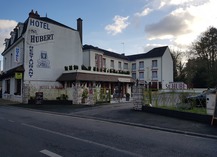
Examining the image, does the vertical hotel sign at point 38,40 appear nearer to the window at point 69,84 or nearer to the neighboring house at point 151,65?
the window at point 69,84

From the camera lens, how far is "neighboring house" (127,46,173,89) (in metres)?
46.7

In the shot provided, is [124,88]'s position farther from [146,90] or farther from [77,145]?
[77,145]

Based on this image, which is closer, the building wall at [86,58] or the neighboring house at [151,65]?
the building wall at [86,58]

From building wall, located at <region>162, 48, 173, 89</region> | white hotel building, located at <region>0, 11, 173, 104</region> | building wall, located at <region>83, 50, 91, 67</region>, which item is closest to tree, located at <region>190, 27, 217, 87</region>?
building wall, located at <region>162, 48, 173, 89</region>

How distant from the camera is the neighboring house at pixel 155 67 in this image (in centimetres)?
4672

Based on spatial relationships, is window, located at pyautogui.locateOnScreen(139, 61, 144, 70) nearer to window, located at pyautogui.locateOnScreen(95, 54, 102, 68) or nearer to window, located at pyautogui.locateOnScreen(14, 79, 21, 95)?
window, located at pyautogui.locateOnScreen(95, 54, 102, 68)

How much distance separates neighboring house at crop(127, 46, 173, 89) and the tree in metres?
7.32

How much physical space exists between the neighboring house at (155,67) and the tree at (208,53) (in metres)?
7.32

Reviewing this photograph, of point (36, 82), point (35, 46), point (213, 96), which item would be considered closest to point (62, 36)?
point (35, 46)

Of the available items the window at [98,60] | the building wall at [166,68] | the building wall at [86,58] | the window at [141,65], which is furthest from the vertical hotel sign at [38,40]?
the building wall at [166,68]

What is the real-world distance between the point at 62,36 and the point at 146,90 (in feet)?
57.2

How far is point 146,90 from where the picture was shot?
1536 cm

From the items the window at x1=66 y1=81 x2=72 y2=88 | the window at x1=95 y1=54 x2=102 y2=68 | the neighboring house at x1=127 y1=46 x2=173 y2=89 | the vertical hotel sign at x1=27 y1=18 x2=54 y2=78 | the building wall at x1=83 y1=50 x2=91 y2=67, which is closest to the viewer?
the vertical hotel sign at x1=27 y1=18 x2=54 y2=78

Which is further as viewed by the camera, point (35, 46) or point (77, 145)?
point (35, 46)
